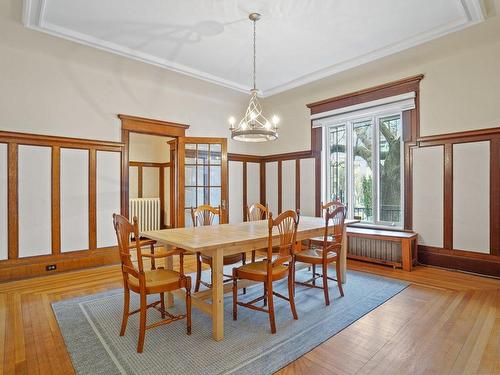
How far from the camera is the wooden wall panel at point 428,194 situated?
411cm

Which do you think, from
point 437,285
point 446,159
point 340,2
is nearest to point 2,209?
point 340,2

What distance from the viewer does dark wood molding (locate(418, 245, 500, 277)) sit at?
369 cm

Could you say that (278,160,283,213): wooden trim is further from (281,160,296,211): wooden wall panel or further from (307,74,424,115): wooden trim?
(307,74,424,115): wooden trim

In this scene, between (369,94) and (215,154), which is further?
(215,154)

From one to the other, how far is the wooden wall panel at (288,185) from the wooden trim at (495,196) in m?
3.05

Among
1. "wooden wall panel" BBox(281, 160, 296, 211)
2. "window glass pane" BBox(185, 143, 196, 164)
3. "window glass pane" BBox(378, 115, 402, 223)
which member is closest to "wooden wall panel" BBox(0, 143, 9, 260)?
"window glass pane" BBox(185, 143, 196, 164)

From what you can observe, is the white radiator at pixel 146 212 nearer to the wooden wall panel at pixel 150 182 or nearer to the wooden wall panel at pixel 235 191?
the wooden wall panel at pixel 150 182

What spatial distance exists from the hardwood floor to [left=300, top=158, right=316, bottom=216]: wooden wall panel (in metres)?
2.34

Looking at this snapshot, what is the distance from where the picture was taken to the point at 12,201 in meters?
3.65

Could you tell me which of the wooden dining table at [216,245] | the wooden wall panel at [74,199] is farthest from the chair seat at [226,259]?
the wooden wall panel at [74,199]

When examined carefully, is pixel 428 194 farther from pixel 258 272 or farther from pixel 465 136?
pixel 258 272

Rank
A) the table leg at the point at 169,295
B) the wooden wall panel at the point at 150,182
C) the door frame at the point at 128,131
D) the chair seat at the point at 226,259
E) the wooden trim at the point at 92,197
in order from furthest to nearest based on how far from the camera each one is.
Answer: the wooden wall panel at the point at 150,182, the door frame at the point at 128,131, the wooden trim at the point at 92,197, the chair seat at the point at 226,259, the table leg at the point at 169,295

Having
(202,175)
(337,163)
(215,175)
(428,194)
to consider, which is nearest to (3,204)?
(202,175)

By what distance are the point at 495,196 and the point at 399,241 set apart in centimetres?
123
